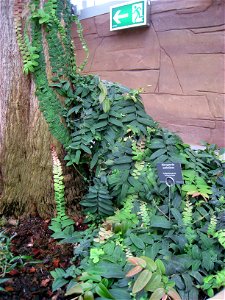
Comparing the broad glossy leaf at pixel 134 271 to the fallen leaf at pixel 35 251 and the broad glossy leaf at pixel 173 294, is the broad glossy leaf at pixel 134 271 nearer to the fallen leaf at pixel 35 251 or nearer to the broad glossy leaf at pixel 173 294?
the broad glossy leaf at pixel 173 294

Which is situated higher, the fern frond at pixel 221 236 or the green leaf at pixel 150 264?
the fern frond at pixel 221 236

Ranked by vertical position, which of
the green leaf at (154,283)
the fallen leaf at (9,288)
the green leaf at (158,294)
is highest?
the green leaf at (154,283)

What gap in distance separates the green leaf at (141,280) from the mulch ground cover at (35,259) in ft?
1.25

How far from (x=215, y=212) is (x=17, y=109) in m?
1.36

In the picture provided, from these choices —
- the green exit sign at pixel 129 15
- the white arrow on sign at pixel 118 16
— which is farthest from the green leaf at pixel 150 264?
the white arrow on sign at pixel 118 16

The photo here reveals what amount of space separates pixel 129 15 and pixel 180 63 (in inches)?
36.4

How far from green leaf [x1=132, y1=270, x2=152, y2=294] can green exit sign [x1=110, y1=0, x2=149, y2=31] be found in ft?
11.5

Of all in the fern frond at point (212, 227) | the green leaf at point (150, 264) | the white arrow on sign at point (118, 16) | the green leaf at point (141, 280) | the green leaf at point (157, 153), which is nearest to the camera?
the green leaf at point (141, 280)

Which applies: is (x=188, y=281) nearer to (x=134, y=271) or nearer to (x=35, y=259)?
(x=134, y=271)

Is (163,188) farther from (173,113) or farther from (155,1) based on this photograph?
(155,1)

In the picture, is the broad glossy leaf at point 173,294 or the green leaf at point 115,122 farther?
the green leaf at point 115,122

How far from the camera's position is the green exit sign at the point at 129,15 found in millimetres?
4266

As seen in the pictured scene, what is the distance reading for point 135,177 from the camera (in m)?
2.08

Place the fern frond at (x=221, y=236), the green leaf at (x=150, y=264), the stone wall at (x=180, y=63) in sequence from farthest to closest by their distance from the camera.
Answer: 1. the stone wall at (x=180, y=63)
2. the fern frond at (x=221, y=236)
3. the green leaf at (x=150, y=264)
